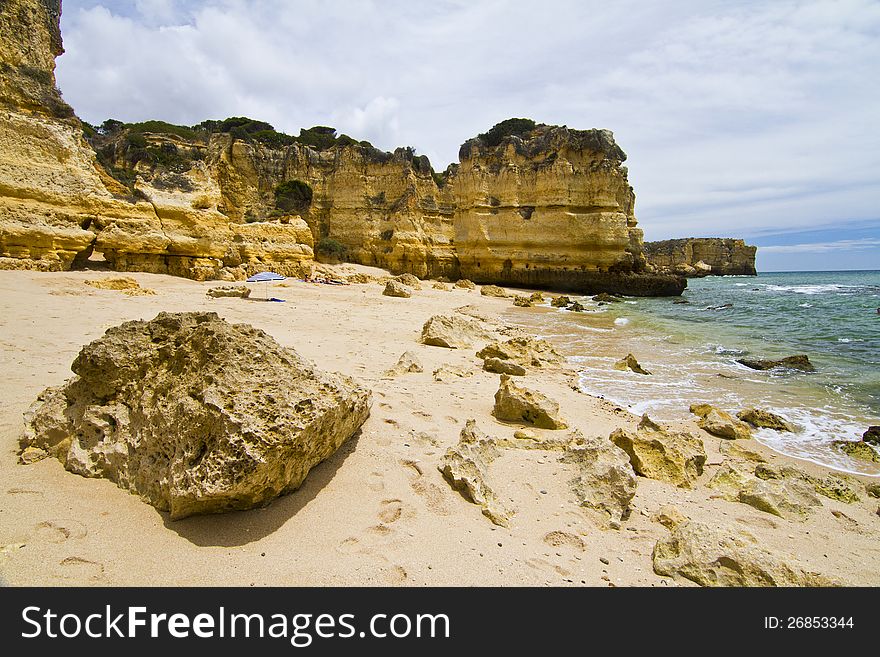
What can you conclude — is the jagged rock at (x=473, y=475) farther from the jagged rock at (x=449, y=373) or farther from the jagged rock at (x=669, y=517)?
the jagged rock at (x=449, y=373)

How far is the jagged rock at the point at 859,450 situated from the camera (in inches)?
203

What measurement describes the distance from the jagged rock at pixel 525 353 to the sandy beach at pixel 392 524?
2721 mm

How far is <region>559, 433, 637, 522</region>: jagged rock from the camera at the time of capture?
3135 millimetres

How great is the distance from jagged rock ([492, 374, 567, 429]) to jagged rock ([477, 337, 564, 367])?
283 cm

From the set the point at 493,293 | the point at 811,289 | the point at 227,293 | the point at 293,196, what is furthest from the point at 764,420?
the point at 811,289

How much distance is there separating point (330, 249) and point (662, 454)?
27.8 metres

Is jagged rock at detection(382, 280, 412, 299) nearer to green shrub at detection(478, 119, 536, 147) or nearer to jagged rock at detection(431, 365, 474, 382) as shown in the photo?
jagged rock at detection(431, 365, 474, 382)

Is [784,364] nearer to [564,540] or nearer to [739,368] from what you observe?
[739,368]

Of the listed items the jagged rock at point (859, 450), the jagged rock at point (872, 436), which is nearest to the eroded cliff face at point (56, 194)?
the jagged rock at point (859, 450)

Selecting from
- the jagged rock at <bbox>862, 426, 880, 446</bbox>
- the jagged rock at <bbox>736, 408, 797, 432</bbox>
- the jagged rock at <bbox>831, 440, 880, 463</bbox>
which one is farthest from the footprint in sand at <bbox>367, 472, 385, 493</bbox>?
the jagged rock at <bbox>862, 426, 880, 446</bbox>

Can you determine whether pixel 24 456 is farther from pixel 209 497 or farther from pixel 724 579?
pixel 724 579

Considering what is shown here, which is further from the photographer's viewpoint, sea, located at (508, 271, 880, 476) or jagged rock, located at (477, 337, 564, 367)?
jagged rock, located at (477, 337, 564, 367)

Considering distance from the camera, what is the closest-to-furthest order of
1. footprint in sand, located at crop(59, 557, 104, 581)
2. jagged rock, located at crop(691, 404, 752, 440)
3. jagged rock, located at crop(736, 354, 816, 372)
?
footprint in sand, located at crop(59, 557, 104, 581), jagged rock, located at crop(691, 404, 752, 440), jagged rock, located at crop(736, 354, 816, 372)
